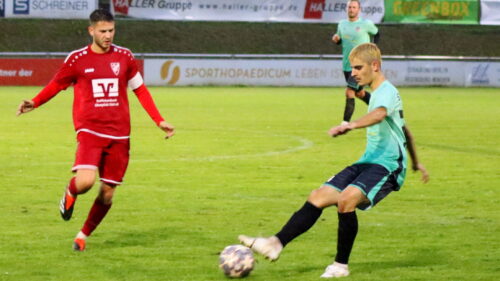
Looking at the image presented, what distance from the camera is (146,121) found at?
23.2 m

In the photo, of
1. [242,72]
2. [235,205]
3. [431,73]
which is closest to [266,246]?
[235,205]

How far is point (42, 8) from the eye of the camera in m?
39.9

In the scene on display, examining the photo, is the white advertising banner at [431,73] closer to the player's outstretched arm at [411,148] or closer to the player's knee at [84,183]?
the player's knee at [84,183]

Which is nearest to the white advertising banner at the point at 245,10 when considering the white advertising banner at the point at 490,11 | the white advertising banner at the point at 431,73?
the white advertising banner at the point at 490,11

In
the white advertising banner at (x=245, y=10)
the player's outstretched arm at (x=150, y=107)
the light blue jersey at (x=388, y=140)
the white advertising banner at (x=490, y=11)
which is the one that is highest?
the light blue jersey at (x=388, y=140)

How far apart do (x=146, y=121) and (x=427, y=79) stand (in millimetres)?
19164

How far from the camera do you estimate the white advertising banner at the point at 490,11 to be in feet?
148

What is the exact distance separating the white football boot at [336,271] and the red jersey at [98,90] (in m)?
2.22

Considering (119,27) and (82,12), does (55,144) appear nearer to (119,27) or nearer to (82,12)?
(82,12)

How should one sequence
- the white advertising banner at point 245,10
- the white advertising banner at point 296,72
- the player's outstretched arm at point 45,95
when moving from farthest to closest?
the white advertising banner at point 245,10, the white advertising banner at point 296,72, the player's outstretched arm at point 45,95

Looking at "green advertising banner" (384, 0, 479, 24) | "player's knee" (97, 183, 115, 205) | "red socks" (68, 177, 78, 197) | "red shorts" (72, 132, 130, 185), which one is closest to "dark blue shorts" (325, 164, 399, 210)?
"red shorts" (72, 132, 130, 185)

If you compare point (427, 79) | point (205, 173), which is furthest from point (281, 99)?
point (205, 173)

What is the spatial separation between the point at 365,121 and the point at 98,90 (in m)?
2.50

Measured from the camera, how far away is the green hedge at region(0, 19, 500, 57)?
168 ft
